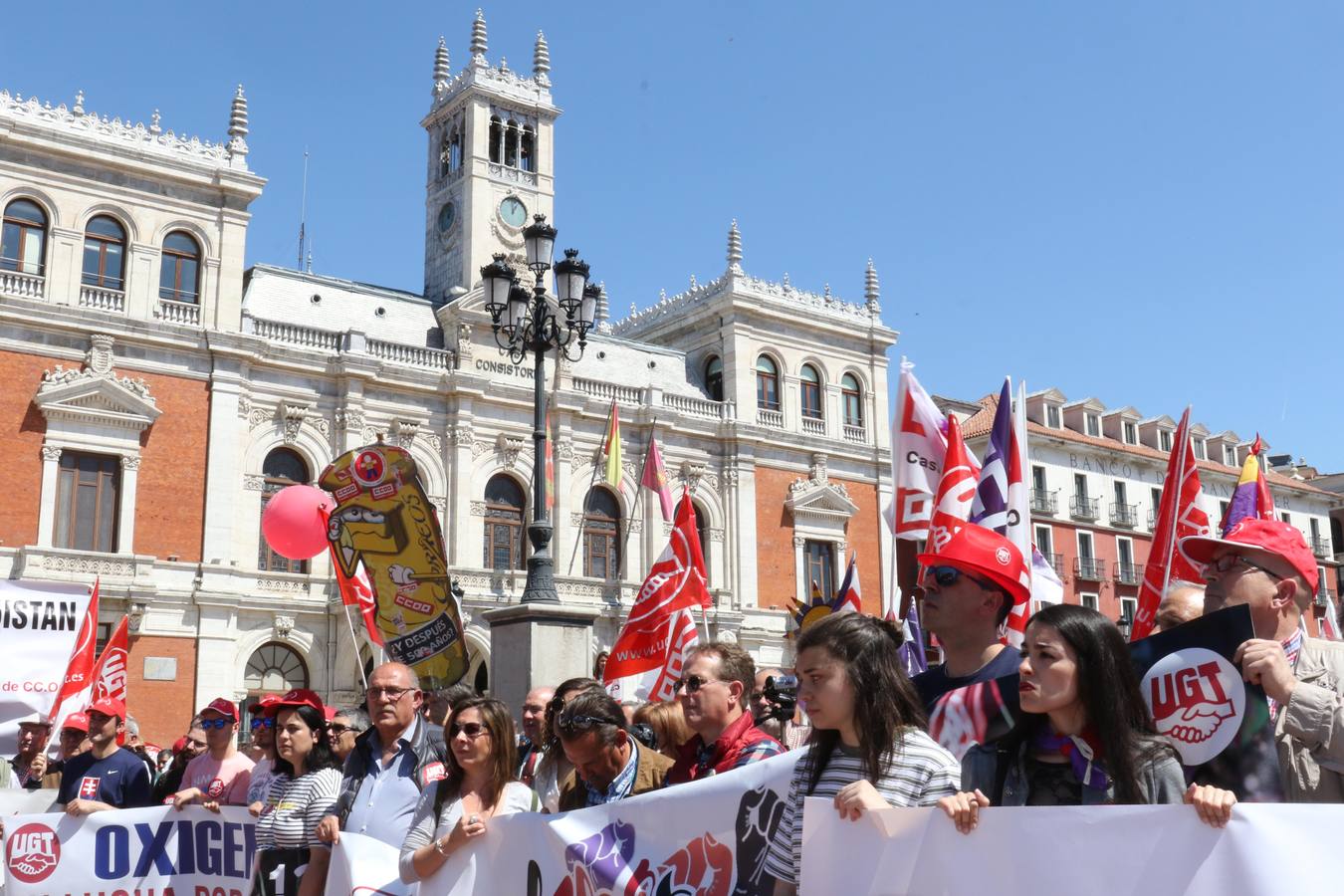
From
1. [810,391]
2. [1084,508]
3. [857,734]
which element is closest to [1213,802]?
[857,734]

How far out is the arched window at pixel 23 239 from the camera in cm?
2505

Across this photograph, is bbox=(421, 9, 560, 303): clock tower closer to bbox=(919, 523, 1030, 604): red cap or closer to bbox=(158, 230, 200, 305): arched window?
bbox=(158, 230, 200, 305): arched window

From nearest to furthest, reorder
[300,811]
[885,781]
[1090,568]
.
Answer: [885,781] → [300,811] → [1090,568]

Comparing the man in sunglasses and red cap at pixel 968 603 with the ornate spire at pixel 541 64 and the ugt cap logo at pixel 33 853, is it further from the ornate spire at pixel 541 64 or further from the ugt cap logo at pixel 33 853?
the ornate spire at pixel 541 64

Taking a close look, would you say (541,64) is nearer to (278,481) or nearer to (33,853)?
(278,481)

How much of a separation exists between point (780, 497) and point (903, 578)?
26.3 meters

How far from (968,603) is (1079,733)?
1.01 metres

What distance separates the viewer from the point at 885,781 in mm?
3705

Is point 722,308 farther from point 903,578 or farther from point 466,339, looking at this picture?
point 903,578

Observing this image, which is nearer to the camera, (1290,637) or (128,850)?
(1290,637)

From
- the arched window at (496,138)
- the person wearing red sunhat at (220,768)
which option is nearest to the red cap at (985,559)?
the person wearing red sunhat at (220,768)

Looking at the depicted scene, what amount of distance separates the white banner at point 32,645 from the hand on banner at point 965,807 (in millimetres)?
11366

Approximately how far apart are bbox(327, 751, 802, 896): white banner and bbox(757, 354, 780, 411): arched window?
3008 centimetres

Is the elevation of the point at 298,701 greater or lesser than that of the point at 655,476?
lesser
